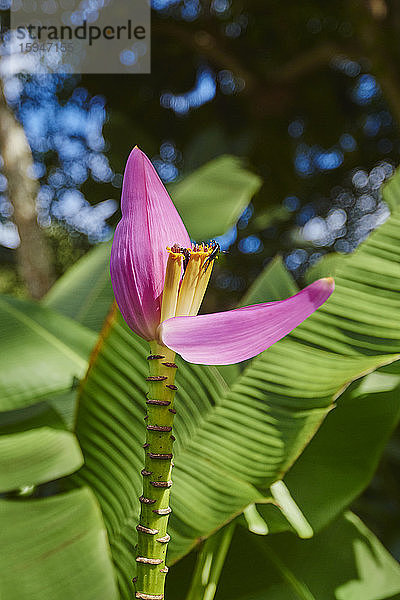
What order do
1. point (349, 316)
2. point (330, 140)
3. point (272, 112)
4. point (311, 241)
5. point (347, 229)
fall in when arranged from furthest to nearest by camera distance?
point (347, 229) → point (330, 140) → point (272, 112) → point (311, 241) → point (349, 316)

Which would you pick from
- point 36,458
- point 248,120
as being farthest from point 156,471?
point 248,120

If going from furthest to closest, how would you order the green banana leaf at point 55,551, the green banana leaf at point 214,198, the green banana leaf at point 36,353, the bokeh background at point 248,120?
the bokeh background at point 248,120 → the green banana leaf at point 214,198 → the green banana leaf at point 36,353 → the green banana leaf at point 55,551

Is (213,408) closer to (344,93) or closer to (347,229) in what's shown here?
(344,93)

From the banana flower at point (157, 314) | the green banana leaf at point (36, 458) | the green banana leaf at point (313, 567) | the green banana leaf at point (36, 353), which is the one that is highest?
the banana flower at point (157, 314)

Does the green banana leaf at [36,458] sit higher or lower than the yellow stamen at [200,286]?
lower

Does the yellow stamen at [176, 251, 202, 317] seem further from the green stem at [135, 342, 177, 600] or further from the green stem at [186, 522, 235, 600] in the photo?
the green stem at [186, 522, 235, 600]

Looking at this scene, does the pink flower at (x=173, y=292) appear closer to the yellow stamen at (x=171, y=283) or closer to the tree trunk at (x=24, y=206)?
the yellow stamen at (x=171, y=283)

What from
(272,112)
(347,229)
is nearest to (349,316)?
(272,112)

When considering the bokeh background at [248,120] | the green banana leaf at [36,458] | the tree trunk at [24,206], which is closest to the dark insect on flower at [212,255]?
the green banana leaf at [36,458]
